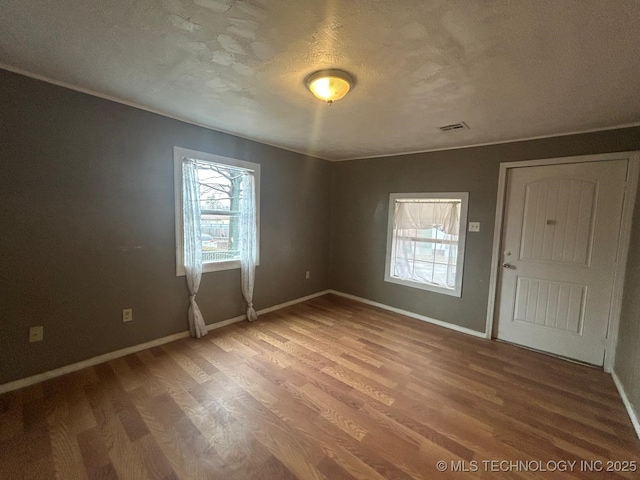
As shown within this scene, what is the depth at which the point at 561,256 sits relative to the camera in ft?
8.65

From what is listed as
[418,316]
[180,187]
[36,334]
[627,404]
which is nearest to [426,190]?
[418,316]

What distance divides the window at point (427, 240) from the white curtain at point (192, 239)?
8.53ft

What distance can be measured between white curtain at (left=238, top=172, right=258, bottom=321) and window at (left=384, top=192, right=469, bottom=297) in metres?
1.98

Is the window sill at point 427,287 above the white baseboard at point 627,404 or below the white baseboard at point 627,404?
above

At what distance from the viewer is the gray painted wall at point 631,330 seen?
1.94 m

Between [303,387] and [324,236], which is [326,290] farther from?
[303,387]

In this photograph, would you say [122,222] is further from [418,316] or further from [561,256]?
[561,256]

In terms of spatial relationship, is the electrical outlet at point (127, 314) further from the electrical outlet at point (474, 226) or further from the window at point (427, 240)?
the electrical outlet at point (474, 226)

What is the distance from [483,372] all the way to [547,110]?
2.31 m

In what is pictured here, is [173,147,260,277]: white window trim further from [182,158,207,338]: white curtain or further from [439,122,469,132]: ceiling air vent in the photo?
[439,122,469,132]: ceiling air vent

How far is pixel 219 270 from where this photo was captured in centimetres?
310

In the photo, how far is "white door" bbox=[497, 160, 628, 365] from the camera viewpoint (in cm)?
243

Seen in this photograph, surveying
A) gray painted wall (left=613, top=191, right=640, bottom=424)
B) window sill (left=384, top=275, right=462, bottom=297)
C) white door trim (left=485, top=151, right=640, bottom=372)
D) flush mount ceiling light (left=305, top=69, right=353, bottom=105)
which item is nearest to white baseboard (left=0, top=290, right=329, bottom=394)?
A: window sill (left=384, top=275, right=462, bottom=297)

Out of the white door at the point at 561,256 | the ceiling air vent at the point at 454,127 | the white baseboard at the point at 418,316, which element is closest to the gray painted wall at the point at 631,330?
the white door at the point at 561,256
